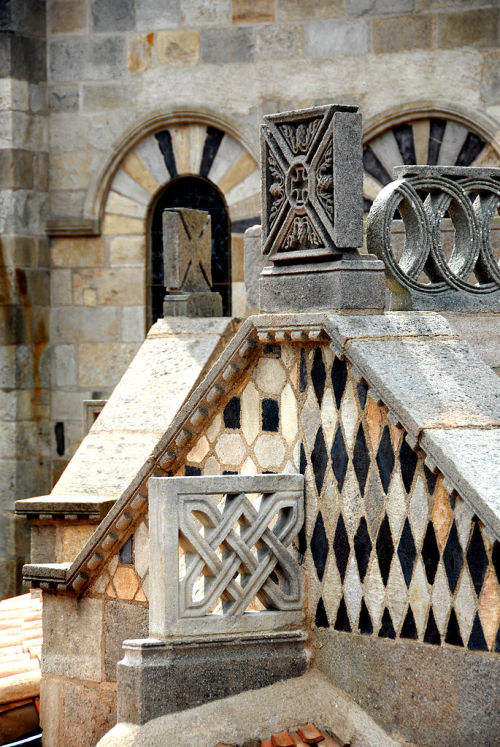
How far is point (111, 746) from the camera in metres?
6.02

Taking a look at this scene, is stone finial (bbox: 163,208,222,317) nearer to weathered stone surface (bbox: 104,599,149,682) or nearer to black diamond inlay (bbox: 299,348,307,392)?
weathered stone surface (bbox: 104,599,149,682)

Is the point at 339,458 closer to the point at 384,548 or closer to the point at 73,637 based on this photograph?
the point at 384,548

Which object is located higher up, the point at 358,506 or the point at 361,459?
the point at 361,459

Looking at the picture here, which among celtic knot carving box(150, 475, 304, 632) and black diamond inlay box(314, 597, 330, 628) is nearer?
celtic knot carving box(150, 475, 304, 632)

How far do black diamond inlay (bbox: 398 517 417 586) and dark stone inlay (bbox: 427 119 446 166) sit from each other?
6.11 m

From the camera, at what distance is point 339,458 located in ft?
20.9

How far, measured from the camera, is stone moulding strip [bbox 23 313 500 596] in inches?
232

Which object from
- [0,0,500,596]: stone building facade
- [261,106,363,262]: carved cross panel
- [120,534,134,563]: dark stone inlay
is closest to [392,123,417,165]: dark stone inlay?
[0,0,500,596]: stone building facade

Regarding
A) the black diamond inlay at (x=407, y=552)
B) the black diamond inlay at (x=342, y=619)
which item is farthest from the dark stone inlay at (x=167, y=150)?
the black diamond inlay at (x=407, y=552)

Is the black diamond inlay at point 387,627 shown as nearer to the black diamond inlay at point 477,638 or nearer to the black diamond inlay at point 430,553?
the black diamond inlay at point 430,553

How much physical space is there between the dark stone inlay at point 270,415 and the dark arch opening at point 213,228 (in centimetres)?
552

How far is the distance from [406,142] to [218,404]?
17.3ft

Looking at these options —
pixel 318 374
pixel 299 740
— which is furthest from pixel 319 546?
pixel 299 740

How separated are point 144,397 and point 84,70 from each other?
4820mm
